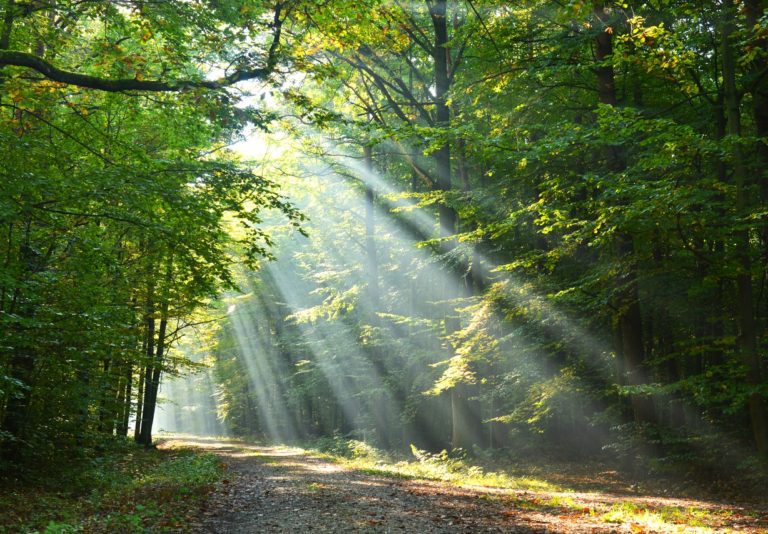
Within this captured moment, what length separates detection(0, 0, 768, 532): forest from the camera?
9127 millimetres

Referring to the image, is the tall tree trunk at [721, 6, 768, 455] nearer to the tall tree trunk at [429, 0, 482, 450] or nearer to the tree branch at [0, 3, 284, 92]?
the tall tree trunk at [429, 0, 482, 450]

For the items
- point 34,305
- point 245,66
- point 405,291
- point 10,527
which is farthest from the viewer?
point 405,291

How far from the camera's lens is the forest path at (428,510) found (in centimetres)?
755

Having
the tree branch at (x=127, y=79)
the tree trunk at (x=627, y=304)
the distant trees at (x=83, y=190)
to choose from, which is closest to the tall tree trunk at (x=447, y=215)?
the tree trunk at (x=627, y=304)

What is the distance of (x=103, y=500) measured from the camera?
970cm

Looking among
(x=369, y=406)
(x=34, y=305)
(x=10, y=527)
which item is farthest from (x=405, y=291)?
(x=10, y=527)

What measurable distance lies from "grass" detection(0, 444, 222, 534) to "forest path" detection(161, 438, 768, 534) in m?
0.49

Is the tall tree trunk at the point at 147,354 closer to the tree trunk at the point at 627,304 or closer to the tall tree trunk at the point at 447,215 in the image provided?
the tall tree trunk at the point at 447,215

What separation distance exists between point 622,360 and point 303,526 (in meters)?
9.40

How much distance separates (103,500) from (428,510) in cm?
533

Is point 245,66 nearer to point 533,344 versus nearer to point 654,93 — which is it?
point 533,344

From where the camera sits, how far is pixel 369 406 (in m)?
29.7

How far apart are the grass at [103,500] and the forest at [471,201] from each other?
17cm

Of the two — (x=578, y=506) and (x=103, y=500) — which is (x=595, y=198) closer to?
(x=578, y=506)
